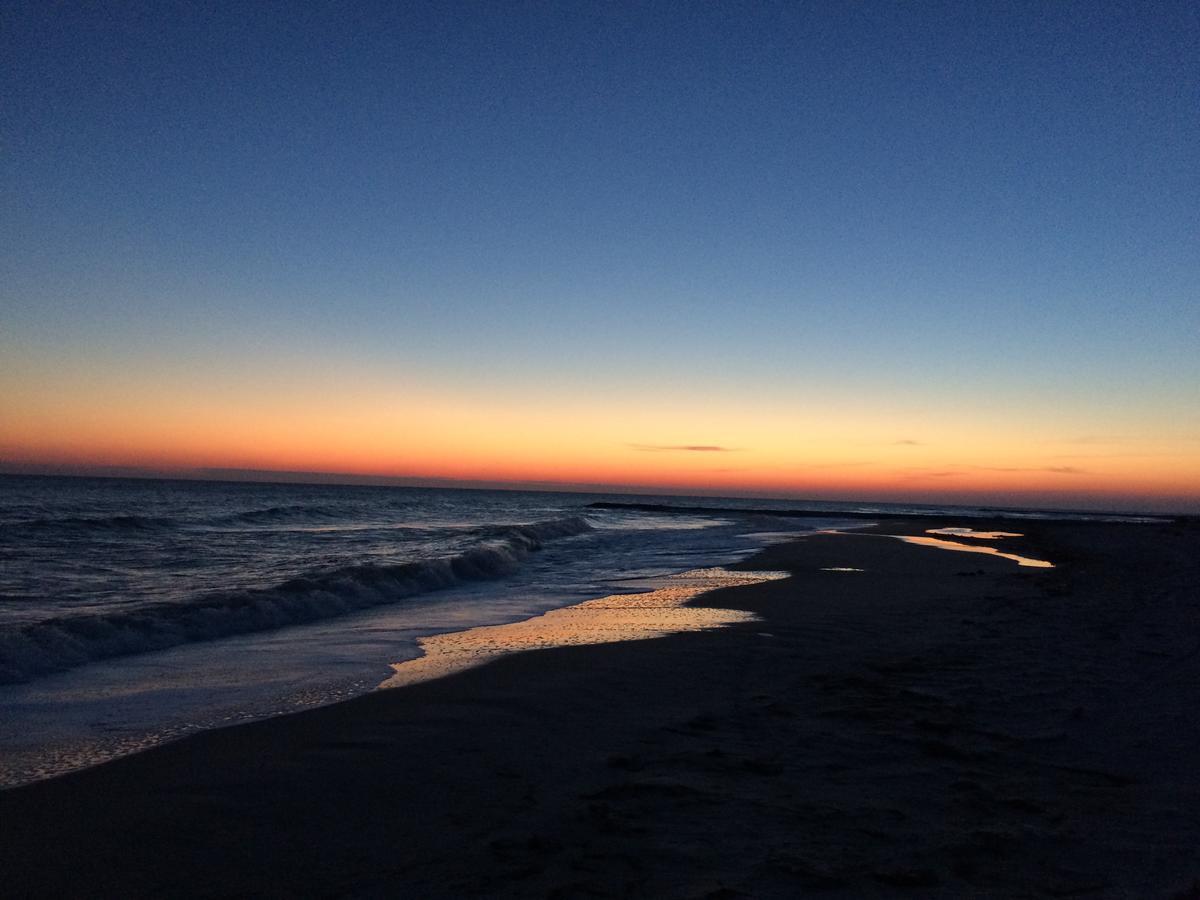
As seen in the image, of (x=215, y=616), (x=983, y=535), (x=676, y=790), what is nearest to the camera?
(x=676, y=790)

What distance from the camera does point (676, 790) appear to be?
4348mm

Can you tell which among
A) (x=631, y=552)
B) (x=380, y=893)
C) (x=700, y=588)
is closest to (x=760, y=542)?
(x=631, y=552)

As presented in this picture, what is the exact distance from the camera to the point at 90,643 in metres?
8.64

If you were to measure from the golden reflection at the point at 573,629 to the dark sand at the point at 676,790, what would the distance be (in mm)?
605

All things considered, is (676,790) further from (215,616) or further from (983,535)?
(983,535)

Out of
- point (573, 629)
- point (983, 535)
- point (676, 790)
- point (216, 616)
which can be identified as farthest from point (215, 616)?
point (983, 535)

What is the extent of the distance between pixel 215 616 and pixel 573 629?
201 inches

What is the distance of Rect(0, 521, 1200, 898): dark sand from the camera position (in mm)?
3357

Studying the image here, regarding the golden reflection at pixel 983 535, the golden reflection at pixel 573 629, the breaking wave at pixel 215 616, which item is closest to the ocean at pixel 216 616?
the breaking wave at pixel 215 616

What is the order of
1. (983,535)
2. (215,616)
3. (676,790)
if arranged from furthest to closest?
(983,535), (215,616), (676,790)

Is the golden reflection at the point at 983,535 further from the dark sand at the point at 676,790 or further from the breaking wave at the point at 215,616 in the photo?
the dark sand at the point at 676,790

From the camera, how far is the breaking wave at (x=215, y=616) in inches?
317

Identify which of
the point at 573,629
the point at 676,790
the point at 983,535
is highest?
the point at 676,790

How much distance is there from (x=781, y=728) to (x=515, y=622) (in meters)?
6.10
